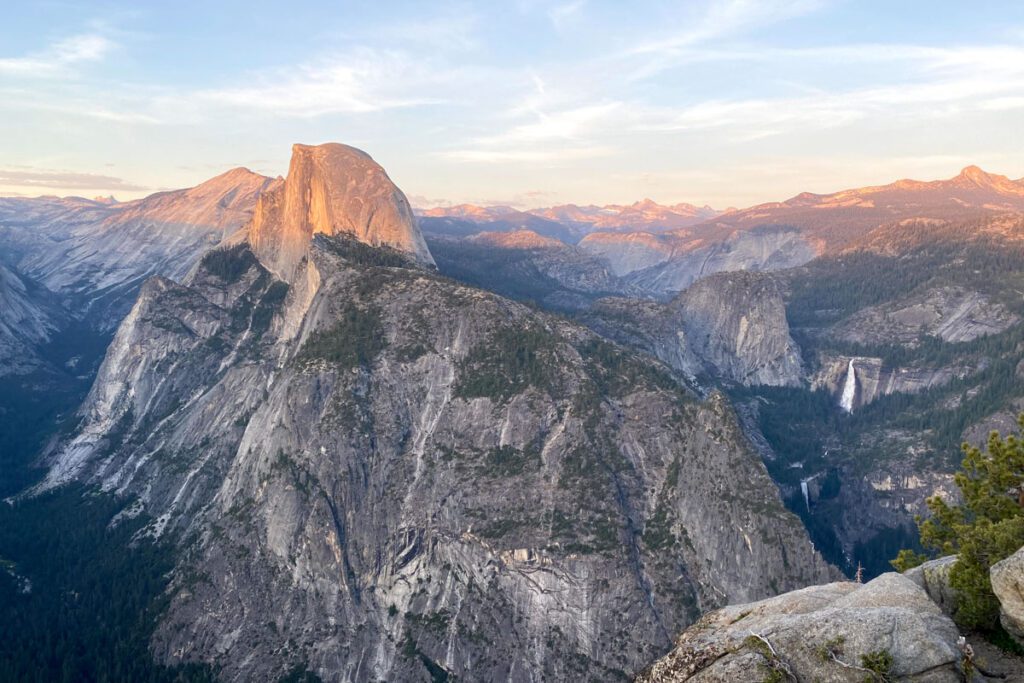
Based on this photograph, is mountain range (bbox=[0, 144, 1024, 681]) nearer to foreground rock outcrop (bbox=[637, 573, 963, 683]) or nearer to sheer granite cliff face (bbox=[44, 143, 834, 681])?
sheer granite cliff face (bbox=[44, 143, 834, 681])

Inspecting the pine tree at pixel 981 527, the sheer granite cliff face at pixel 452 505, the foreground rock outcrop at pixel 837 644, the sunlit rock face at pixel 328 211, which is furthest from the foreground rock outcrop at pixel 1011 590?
the sunlit rock face at pixel 328 211

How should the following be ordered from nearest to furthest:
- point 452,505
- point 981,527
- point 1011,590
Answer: point 1011,590 < point 981,527 < point 452,505

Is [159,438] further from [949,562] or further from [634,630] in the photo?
[949,562]

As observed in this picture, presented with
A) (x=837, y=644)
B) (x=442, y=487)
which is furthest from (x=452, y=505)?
(x=837, y=644)

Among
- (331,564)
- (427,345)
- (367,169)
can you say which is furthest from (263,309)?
(331,564)

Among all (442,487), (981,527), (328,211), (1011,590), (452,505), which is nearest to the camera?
(1011,590)

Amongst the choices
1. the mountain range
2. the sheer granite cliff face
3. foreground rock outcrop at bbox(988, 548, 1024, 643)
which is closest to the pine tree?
foreground rock outcrop at bbox(988, 548, 1024, 643)

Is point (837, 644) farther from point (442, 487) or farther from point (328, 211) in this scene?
point (328, 211)

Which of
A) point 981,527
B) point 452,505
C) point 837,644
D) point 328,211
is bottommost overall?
point 452,505
